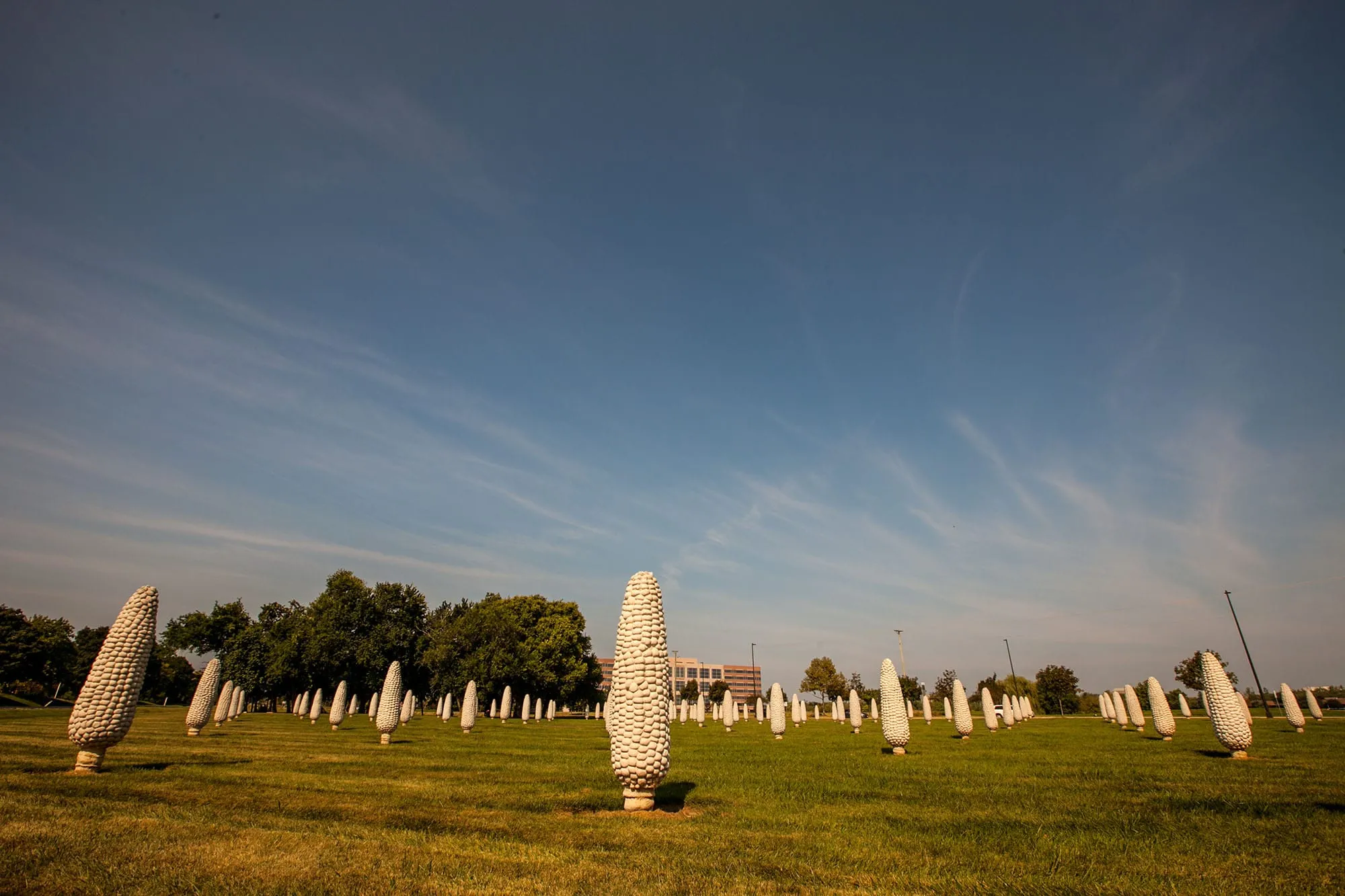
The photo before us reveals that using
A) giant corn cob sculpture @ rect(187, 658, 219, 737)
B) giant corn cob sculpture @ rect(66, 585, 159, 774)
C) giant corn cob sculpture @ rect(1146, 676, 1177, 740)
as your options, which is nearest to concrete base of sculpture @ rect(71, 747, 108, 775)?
giant corn cob sculpture @ rect(66, 585, 159, 774)

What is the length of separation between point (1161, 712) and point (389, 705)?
111ft

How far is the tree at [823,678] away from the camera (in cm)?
9850

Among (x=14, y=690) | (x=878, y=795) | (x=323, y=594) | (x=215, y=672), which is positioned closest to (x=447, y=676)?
(x=323, y=594)

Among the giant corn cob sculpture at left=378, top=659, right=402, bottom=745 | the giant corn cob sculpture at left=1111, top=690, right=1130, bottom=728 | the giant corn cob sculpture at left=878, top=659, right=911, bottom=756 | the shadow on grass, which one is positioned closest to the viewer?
the shadow on grass

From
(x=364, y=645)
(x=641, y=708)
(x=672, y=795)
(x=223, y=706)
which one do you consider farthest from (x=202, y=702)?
(x=364, y=645)

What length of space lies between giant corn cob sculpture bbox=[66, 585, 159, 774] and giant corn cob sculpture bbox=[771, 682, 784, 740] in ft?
93.3

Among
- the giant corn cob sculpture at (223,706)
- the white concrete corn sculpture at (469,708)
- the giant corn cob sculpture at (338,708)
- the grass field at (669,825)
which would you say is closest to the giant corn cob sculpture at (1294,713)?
the grass field at (669,825)

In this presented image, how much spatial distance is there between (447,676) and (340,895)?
193ft

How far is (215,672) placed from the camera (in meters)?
27.9

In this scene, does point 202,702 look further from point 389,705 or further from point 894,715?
point 894,715

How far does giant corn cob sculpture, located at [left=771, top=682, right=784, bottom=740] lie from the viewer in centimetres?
3338

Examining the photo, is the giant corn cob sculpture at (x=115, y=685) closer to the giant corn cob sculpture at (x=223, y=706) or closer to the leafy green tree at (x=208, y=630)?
the giant corn cob sculpture at (x=223, y=706)

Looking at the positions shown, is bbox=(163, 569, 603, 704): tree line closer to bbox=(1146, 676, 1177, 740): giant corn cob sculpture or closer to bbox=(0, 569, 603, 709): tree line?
bbox=(0, 569, 603, 709): tree line

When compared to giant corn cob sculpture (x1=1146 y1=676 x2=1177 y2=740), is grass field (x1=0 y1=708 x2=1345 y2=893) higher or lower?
lower
